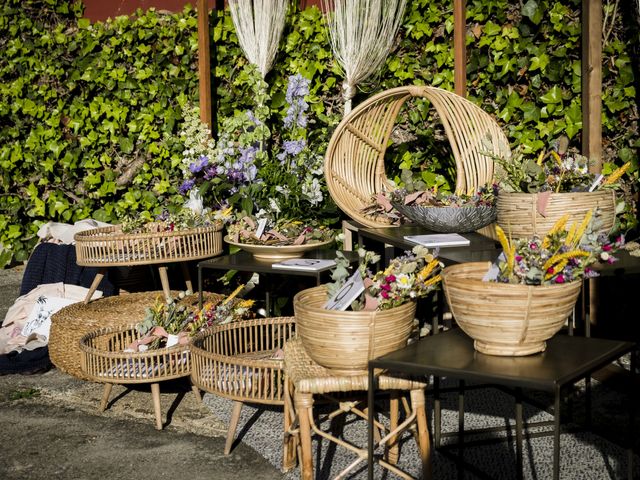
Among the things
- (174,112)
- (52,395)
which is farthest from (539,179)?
(174,112)

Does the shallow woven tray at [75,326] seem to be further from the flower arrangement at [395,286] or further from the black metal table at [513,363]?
the black metal table at [513,363]

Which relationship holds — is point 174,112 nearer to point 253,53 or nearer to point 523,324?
point 253,53

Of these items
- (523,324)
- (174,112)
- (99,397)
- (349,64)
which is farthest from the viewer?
(174,112)

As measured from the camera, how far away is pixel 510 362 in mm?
1989

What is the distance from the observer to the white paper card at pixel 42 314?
4.36 m

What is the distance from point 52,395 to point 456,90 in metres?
2.68

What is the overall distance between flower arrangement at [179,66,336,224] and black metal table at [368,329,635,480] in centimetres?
234

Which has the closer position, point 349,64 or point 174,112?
point 349,64

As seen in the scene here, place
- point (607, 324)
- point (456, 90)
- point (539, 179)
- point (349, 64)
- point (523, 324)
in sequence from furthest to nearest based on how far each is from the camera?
point (349, 64), point (456, 90), point (607, 324), point (539, 179), point (523, 324)

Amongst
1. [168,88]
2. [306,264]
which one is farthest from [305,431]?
[168,88]

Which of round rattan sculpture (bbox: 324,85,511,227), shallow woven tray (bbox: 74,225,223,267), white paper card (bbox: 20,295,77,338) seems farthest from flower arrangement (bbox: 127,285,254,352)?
white paper card (bbox: 20,295,77,338)

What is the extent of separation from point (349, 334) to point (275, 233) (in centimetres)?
153

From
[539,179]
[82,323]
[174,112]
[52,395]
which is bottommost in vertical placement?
[52,395]

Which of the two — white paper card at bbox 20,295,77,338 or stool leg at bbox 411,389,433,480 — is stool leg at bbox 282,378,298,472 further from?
white paper card at bbox 20,295,77,338
